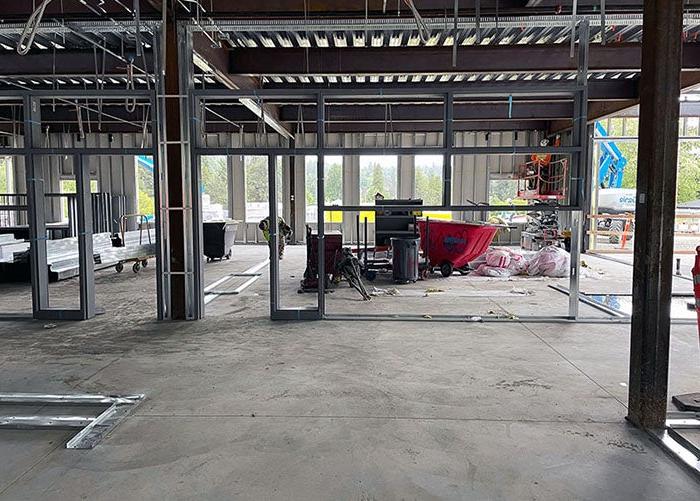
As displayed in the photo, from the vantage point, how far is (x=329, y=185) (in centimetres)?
1795

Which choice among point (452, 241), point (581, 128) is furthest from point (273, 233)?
point (452, 241)

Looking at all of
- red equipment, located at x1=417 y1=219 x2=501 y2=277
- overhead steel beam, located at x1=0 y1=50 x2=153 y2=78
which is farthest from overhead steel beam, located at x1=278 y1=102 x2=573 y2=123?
overhead steel beam, located at x1=0 y1=50 x2=153 y2=78

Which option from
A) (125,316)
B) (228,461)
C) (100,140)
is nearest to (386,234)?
(125,316)

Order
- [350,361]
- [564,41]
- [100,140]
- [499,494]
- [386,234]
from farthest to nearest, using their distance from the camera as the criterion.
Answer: [100,140] < [386,234] < [564,41] < [350,361] < [499,494]

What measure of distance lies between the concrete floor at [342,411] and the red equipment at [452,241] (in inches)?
151

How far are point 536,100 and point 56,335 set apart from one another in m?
10.9

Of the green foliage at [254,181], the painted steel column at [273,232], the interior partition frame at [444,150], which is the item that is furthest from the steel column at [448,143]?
the green foliage at [254,181]

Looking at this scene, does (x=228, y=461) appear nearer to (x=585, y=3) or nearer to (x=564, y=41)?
(x=585, y=3)

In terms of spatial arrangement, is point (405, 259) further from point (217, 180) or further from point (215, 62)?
point (217, 180)

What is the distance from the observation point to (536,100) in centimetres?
1195

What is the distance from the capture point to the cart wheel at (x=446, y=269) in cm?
1030

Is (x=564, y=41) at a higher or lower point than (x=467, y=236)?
higher

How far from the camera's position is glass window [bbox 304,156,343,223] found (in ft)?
57.7

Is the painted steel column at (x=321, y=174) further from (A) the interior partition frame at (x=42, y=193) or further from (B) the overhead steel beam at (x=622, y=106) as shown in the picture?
(B) the overhead steel beam at (x=622, y=106)
